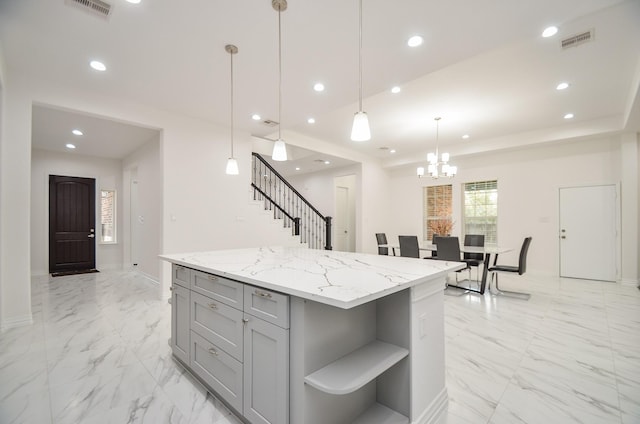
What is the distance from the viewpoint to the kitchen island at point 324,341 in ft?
4.54

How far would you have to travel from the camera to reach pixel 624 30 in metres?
2.82

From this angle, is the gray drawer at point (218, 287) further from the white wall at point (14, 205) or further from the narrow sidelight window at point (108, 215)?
the narrow sidelight window at point (108, 215)

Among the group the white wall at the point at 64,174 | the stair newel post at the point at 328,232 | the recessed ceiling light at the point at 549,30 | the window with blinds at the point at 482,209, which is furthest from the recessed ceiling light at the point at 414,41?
the white wall at the point at 64,174

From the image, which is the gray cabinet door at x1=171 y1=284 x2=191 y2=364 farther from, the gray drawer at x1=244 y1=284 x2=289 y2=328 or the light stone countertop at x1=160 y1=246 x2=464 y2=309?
the gray drawer at x1=244 y1=284 x2=289 y2=328

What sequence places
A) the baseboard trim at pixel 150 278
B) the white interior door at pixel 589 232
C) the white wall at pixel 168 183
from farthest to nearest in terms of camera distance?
the white interior door at pixel 589 232 < the baseboard trim at pixel 150 278 < the white wall at pixel 168 183

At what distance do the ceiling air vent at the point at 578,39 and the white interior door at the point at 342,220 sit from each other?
6.67 m

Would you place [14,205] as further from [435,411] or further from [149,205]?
[435,411]

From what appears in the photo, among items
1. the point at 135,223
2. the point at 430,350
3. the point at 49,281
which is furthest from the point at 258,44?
the point at 49,281

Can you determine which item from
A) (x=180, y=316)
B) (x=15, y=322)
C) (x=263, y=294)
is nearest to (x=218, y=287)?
(x=263, y=294)

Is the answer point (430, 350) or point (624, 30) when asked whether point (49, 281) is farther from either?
point (624, 30)

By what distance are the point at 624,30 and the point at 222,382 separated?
482 cm

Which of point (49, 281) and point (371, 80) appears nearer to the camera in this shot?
point (371, 80)

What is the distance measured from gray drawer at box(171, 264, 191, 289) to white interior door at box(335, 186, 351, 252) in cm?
687

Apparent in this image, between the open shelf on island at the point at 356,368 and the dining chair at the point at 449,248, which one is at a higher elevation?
the dining chair at the point at 449,248
